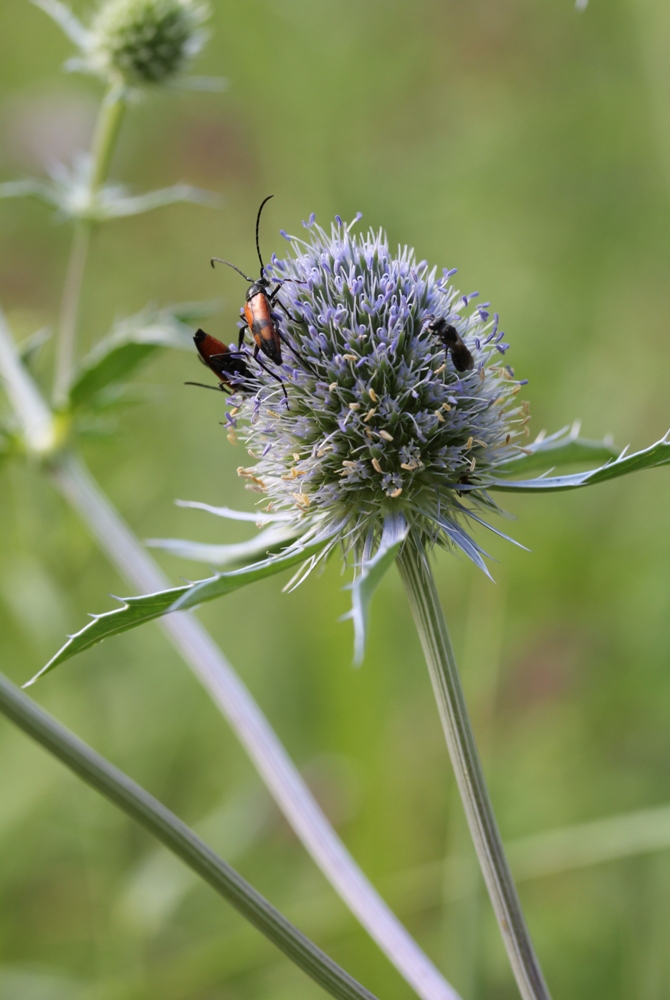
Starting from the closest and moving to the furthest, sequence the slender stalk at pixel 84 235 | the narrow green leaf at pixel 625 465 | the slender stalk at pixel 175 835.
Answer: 1. the slender stalk at pixel 175 835
2. the narrow green leaf at pixel 625 465
3. the slender stalk at pixel 84 235

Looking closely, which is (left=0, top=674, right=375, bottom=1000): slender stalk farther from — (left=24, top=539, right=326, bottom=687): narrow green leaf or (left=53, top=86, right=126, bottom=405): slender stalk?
(left=53, top=86, right=126, bottom=405): slender stalk

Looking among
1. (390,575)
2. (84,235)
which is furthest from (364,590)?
(390,575)

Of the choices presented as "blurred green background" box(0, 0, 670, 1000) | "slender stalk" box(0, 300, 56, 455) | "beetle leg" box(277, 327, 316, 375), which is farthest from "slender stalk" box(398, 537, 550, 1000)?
"slender stalk" box(0, 300, 56, 455)

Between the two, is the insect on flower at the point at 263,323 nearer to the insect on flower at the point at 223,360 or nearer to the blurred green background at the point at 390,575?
the insect on flower at the point at 223,360

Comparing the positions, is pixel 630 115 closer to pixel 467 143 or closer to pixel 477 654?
pixel 467 143

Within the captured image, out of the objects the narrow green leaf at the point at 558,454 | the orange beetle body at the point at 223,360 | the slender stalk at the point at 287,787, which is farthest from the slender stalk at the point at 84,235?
the narrow green leaf at the point at 558,454
